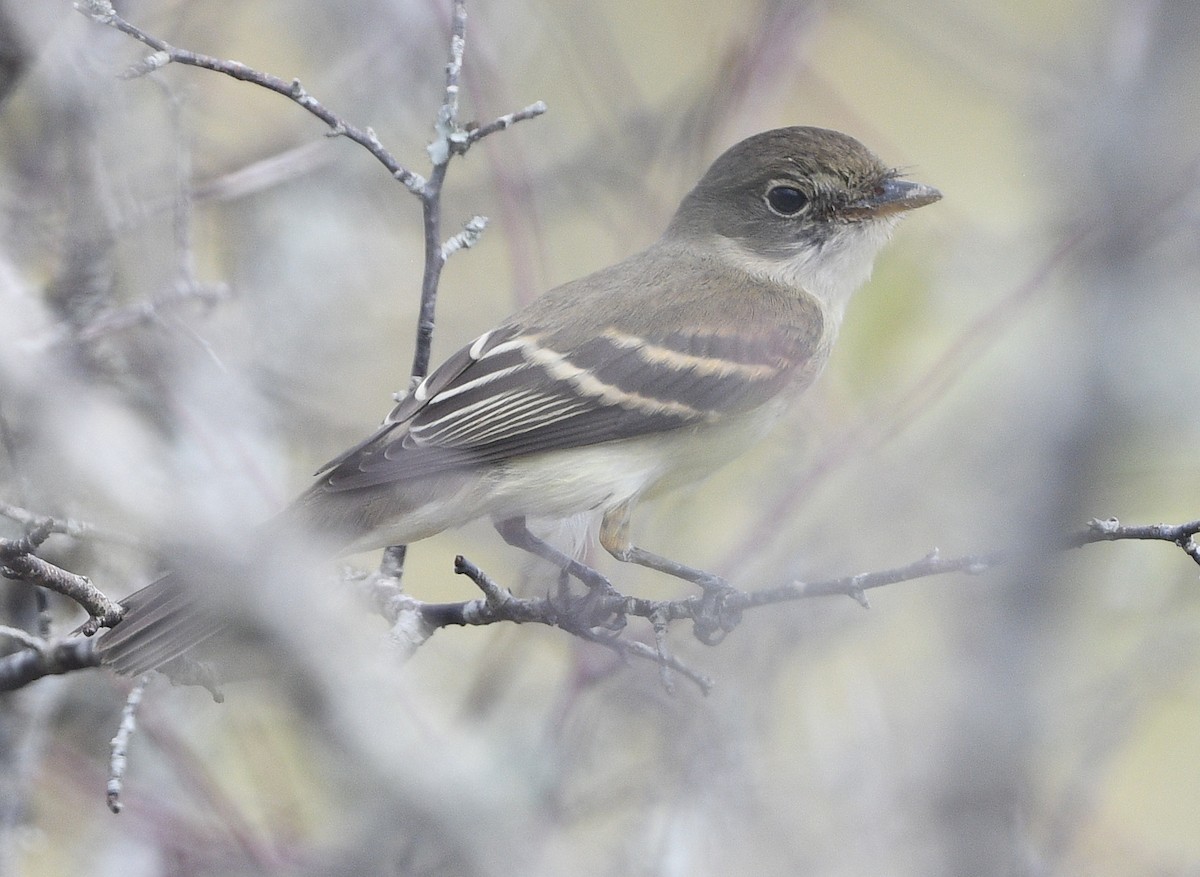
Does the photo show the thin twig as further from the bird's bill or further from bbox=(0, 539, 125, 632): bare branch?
the bird's bill

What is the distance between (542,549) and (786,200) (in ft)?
4.50

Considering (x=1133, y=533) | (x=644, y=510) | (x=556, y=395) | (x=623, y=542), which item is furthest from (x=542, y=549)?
(x=1133, y=533)

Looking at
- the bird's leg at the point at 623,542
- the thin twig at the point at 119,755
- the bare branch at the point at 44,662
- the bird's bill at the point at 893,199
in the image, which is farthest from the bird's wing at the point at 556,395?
the thin twig at the point at 119,755

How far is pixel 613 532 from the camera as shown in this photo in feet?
11.5

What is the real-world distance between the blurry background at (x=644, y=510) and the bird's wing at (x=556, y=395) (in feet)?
0.88

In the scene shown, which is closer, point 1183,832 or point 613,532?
point 613,532

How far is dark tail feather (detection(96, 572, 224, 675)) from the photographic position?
2547 millimetres

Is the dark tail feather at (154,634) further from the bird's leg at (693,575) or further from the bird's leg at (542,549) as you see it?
the bird's leg at (693,575)

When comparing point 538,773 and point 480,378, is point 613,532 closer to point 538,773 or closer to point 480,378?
point 480,378

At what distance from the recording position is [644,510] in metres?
4.21

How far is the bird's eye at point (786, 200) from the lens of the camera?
13.2ft

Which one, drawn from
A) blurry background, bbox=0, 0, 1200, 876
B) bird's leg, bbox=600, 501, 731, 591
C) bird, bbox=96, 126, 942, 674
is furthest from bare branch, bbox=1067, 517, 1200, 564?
bird's leg, bbox=600, 501, 731, 591

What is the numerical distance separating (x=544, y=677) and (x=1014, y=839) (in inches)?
97.1

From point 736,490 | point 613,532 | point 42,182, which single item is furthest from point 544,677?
point 42,182
